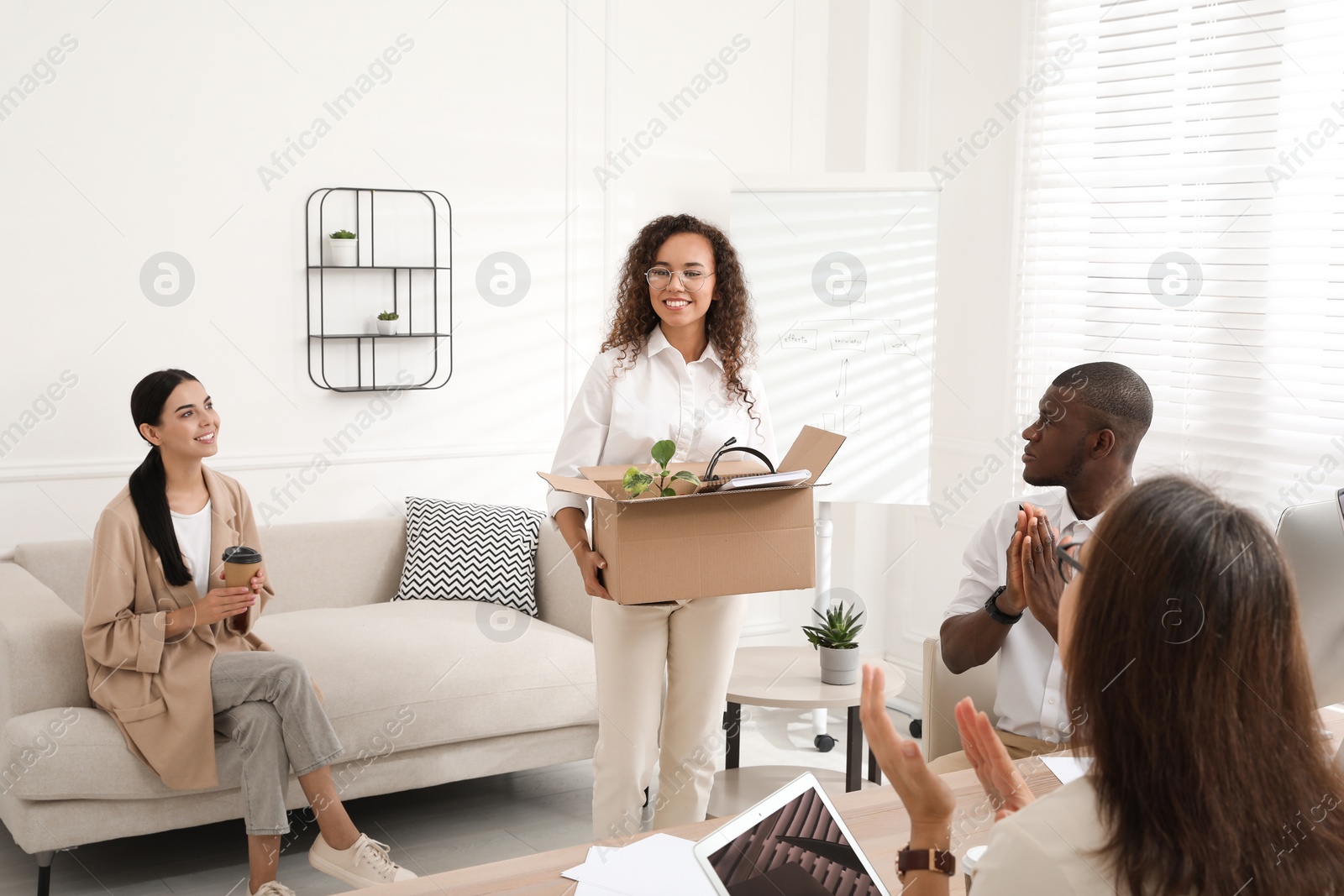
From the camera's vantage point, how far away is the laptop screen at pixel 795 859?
1.23 meters

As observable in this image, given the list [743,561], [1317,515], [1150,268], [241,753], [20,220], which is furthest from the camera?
[1150,268]

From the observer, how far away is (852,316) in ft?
13.0

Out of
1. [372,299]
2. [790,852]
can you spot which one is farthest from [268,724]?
[790,852]

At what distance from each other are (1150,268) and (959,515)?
1.16 metres

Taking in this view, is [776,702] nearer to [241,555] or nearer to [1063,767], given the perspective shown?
[1063,767]

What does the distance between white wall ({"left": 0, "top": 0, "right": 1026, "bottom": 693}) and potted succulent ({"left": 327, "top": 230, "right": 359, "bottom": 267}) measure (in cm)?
11

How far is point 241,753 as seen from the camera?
2701 mm

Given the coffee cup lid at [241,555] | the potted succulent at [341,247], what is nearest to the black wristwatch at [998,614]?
the coffee cup lid at [241,555]

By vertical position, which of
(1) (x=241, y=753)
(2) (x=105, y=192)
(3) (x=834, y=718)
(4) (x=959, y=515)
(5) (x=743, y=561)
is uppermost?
(2) (x=105, y=192)

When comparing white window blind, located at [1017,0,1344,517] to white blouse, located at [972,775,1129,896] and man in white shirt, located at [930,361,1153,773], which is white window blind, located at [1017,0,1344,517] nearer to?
man in white shirt, located at [930,361,1153,773]

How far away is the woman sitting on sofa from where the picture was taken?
2604mm

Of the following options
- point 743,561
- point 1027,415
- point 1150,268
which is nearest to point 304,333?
point 743,561

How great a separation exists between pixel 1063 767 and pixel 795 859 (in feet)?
2.21

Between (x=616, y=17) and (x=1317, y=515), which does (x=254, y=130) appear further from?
(x=1317, y=515)
